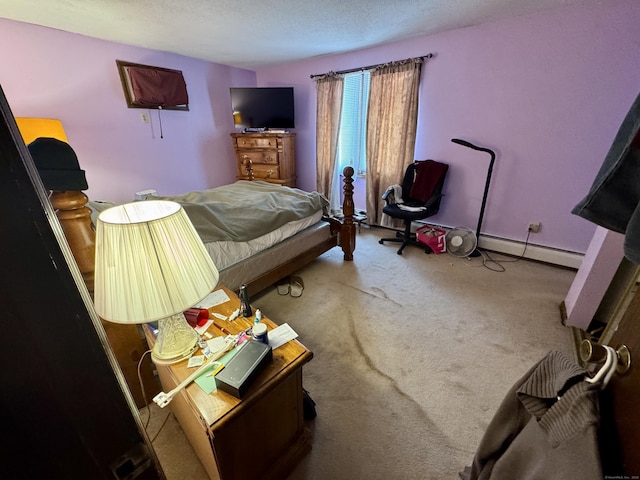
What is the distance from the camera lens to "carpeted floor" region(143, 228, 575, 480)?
119 centimetres

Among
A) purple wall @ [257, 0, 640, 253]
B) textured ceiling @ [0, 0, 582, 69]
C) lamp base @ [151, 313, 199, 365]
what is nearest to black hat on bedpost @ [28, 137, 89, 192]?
lamp base @ [151, 313, 199, 365]

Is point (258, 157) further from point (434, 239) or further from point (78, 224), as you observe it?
point (78, 224)

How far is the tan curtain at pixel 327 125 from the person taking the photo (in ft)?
11.7

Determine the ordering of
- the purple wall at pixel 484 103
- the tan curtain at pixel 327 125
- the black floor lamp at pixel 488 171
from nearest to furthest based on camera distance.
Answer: the purple wall at pixel 484 103, the black floor lamp at pixel 488 171, the tan curtain at pixel 327 125

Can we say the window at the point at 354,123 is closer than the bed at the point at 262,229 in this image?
No

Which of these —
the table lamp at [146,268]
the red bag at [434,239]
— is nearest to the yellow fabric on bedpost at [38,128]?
the table lamp at [146,268]

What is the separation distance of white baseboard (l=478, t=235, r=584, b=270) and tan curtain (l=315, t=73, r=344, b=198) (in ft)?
7.10

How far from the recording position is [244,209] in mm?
2074

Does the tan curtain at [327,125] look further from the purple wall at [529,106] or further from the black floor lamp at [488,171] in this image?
the black floor lamp at [488,171]

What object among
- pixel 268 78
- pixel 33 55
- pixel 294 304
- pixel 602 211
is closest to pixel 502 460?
pixel 602 211

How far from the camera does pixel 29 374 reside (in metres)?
0.29

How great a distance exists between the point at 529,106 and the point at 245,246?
283 centimetres

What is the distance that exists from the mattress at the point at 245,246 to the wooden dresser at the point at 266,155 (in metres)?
1.90

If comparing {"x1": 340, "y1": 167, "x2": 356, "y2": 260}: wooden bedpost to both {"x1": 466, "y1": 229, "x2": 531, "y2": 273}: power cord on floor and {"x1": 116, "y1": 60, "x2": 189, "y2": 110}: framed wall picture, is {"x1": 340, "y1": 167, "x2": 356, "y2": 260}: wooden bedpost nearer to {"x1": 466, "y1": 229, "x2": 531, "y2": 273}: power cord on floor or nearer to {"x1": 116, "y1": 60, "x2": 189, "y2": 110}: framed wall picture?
{"x1": 466, "y1": 229, "x2": 531, "y2": 273}: power cord on floor
